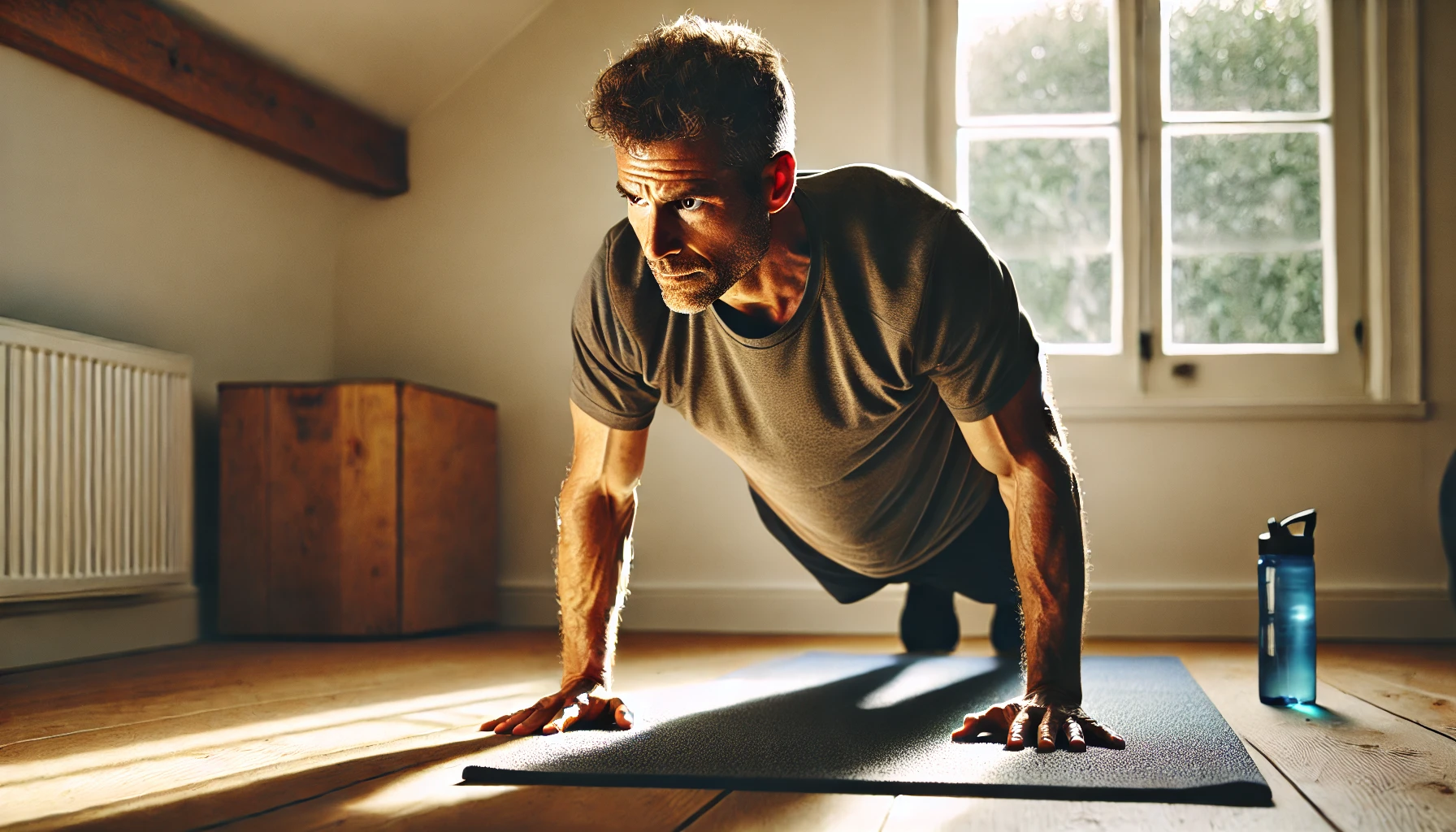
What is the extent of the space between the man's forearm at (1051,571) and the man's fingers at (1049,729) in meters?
0.04

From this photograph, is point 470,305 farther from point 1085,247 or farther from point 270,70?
point 1085,247

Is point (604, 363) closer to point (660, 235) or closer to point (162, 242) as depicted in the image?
point (660, 235)

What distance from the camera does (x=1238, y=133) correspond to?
10.7 feet

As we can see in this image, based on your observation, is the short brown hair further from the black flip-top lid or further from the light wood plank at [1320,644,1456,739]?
the light wood plank at [1320,644,1456,739]

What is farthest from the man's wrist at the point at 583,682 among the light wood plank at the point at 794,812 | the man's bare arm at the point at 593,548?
the light wood plank at the point at 794,812

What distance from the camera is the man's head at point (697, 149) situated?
52.7 inches

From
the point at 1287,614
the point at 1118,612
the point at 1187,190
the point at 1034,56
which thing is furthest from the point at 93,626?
the point at 1187,190

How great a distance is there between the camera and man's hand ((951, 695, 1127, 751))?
1.33m

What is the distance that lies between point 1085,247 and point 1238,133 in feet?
1.80

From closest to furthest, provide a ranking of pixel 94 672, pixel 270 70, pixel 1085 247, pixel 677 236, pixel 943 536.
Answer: pixel 677 236 → pixel 943 536 → pixel 94 672 → pixel 270 70 → pixel 1085 247

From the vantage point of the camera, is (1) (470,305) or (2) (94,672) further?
(1) (470,305)

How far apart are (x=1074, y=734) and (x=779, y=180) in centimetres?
78

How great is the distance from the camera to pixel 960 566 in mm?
2135

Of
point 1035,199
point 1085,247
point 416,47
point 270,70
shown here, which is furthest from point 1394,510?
point 270,70
